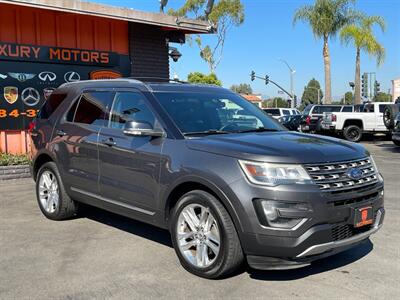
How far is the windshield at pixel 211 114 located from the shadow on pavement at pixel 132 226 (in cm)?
139

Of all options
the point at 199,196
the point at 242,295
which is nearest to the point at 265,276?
the point at 242,295

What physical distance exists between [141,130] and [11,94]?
735 cm

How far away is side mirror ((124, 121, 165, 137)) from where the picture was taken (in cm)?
468

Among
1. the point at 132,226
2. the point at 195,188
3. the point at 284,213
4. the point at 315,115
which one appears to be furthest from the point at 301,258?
the point at 315,115

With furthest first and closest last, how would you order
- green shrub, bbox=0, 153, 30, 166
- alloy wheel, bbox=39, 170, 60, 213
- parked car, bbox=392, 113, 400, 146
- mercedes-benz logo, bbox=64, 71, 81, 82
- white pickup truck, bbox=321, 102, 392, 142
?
white pickup truck, bbox=321, 102, 392, 142, parked car, bbox=392, 113, 400, 146, mercedes-benz logo, bbox=64, 71, 81, 82, green shrub, bbox=0, 153, 30, 166, alloy wheel, bbox=39, 170, 60, 213

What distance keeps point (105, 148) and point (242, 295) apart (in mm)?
2310

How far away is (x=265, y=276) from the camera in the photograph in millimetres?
4387

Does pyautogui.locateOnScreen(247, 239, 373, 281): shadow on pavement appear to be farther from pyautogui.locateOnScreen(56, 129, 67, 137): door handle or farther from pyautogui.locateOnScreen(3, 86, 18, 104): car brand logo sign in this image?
pyautogui.locateOnScreen(3, 86, 18, 104): car brand logo sign

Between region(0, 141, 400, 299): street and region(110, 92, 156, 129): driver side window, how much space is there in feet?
4.45

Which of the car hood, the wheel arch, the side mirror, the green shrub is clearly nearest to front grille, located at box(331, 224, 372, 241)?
the car hood

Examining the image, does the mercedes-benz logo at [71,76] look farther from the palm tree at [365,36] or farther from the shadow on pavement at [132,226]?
the palm tree at [365,36]

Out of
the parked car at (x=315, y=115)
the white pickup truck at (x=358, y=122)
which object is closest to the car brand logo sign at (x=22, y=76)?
the white pickup truck at (x=358, y=122)

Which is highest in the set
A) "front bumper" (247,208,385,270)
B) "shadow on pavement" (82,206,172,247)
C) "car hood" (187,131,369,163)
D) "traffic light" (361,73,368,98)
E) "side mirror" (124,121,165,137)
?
"traffic light" (361,73,368,98)

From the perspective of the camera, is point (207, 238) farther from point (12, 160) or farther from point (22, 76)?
point (22, 76)
